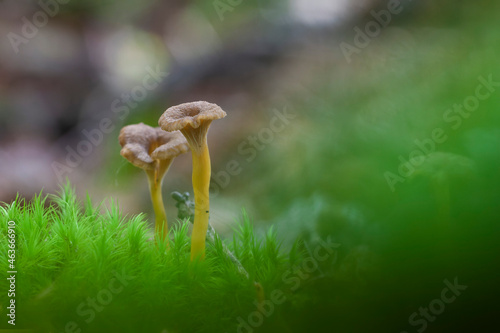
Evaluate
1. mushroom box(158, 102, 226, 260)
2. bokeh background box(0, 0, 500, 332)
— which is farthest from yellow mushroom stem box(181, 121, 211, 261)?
bokeh background box(0, 0, 500, 332)

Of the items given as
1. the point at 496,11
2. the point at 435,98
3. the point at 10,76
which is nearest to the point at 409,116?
the point at 435,98

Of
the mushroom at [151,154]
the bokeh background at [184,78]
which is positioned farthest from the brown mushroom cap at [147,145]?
the bokeh background at [184,78]

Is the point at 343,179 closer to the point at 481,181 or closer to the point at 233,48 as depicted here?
the point at 481,181

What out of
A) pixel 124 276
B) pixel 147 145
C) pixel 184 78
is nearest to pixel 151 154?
pixel 147 145

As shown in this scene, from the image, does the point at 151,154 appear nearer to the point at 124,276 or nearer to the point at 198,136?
the point at 198,136

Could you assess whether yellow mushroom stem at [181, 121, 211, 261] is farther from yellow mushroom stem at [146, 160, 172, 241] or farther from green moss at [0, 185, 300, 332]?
yellow mushroom stem at [146, 160, 172, 241]

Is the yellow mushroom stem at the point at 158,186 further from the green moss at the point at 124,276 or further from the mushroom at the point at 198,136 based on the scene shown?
the mushroom at the point at 198,136

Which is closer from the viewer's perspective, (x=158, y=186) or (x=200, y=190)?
(x=200, y=190)
